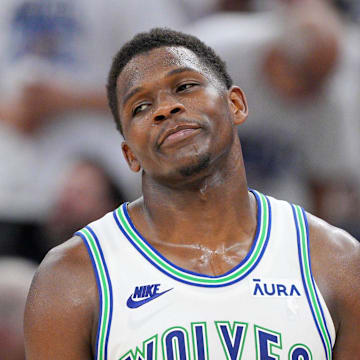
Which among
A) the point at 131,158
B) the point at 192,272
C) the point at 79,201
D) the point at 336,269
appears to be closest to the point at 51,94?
the point at 79,201

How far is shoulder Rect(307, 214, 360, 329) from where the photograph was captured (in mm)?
3107

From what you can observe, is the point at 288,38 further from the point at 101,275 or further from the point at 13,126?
the point at 101,275

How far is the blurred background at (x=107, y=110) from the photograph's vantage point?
591 cm

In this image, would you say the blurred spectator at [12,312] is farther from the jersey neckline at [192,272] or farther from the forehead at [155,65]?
the forehead at [155,65]

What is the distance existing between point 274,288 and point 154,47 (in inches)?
39.9

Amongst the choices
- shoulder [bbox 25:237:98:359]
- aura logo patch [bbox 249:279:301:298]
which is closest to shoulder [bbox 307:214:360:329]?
aura logo patch [bbox 249:279:301:298]

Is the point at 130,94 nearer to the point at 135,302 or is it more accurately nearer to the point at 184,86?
the point at 184,86

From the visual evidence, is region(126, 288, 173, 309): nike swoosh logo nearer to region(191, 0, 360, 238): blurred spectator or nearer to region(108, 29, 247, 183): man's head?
region(108, 29, 247, 183): man's head

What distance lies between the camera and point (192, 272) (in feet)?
10.1

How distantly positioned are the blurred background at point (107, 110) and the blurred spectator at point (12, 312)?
636mm

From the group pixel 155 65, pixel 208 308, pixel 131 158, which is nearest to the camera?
pixel 208 308

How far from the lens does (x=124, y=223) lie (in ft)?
10.7

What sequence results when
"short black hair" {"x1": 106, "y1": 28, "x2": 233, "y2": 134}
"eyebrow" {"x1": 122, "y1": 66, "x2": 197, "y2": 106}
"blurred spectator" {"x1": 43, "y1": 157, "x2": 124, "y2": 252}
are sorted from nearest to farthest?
"eyebrow" {"x1": 122, "y1": 66, "x2": 197, "y2": 106} → "short black hair" {"x1": 106, "y1": 28, "x2": 233, "y2": 134} → "blurred spectator" {"x1": 43, "y1": 157, "x2": 124, "y2": 252}

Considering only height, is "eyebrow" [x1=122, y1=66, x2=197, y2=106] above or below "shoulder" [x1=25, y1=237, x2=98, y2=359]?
above
